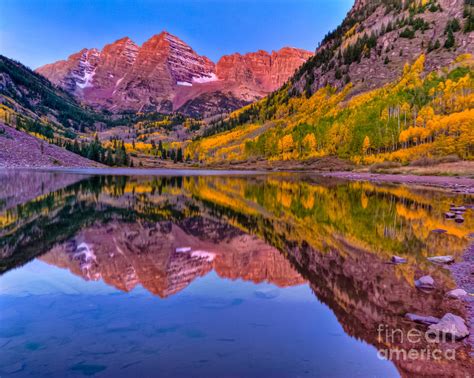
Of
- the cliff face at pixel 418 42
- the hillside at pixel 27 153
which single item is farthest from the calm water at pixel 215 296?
the cliff face at pixel 418 42

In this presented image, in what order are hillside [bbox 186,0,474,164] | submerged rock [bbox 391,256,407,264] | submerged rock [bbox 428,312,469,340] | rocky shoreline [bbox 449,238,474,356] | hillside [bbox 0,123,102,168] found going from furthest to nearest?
1. hillside [bbox 0,123,102,168]
2. hillside [bbox 186,0,474,164]
3. submerged rock [bbox 391,256,407,264]
4. rocky shoreline [bbox 449,238,474,356]
5. submerged rock [bbox 428,312,469,340]

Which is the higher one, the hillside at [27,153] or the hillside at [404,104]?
the hillside at [404,104]

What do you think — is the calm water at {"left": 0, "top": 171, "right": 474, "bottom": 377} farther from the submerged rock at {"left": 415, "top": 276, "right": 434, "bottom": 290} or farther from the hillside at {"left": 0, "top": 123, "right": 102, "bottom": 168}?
the hillside at {"left": 0, "top": 123, "right": 102, "bottom": 168}

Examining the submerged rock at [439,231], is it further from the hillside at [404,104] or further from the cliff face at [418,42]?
the cliff face at [418,42]

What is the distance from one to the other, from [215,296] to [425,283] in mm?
7179

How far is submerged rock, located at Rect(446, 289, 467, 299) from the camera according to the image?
431 inches

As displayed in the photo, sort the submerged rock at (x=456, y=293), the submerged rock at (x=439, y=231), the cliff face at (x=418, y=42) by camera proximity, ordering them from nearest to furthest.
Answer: the submerged rock at (x=456, y=293), the submerged rock at (x=439, y=231), the cliff face at (x=418, y=42)

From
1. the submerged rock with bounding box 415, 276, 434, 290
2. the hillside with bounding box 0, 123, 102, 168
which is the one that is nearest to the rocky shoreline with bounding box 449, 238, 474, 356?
the submerged rock with bounding box 415, 276, 434, 290

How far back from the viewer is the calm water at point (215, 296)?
756 centimetres

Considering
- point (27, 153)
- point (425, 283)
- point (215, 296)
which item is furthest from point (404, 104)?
point (27, 153)

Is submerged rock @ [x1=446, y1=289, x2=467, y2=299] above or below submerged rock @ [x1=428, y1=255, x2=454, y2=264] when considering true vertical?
below

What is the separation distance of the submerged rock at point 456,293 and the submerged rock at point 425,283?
67cm

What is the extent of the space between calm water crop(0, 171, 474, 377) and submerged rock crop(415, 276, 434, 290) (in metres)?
0.29

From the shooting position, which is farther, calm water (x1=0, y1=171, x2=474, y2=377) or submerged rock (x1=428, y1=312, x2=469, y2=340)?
submerged rock (x1=428, y1=312, x2=469, y2=340)
